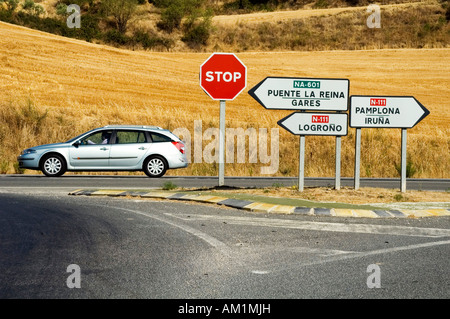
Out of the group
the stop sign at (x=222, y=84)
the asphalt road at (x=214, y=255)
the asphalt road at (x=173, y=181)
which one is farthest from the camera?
the asphalt road at (x=173, y=181)

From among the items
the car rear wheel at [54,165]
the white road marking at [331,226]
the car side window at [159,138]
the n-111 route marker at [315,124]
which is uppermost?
the n-111 route marker at [315,124]

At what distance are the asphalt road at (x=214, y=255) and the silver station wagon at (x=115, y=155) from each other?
8675 millimetres

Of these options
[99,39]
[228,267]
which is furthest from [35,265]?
[99,39]

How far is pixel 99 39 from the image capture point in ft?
207

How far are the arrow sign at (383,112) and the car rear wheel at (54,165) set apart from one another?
8949mm

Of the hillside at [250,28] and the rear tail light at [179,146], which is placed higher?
the hillside at [250,28]

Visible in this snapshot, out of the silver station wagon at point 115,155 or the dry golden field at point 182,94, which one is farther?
the dry golden field at point 182,94

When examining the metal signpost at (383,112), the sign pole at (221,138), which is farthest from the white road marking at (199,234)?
the metal signpost at (383,112)

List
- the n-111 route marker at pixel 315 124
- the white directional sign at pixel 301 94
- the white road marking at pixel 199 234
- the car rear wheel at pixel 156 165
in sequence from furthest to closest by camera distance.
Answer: the car rear wheel at pixel 156 165
the white directional sign at pixel 301 94
the n-111 route marker at pixel 315 124
the white road marking at pixel 199 234

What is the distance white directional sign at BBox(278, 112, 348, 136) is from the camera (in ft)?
52.2

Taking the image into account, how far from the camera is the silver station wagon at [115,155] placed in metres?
21.0

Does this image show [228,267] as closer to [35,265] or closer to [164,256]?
[164,256]

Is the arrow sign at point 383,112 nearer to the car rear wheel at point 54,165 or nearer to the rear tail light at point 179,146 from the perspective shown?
the rear tail light at point 179,146
